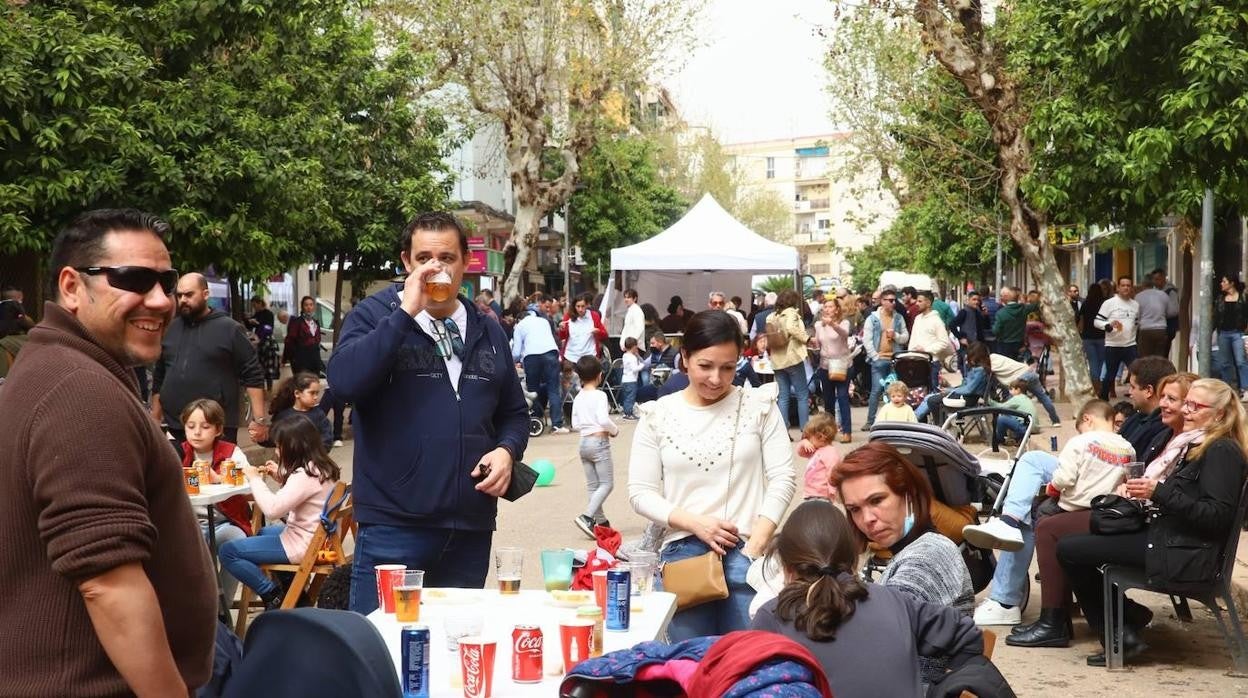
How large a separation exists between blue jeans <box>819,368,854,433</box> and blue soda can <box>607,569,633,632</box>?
14.4 m

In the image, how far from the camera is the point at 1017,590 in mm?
8539

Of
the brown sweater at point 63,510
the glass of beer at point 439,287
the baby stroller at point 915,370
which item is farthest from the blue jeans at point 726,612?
the baby stroller at point 915,370

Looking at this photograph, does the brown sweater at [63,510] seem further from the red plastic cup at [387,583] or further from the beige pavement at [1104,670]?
the beige pavement at [1104,670]

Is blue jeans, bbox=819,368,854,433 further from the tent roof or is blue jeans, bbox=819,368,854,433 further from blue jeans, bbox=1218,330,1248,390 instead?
the tent roof

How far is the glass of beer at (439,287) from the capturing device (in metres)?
4.51

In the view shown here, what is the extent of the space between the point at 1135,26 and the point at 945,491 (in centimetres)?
512

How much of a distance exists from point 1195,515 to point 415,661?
4555 mm

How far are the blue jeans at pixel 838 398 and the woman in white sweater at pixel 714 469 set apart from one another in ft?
44.3

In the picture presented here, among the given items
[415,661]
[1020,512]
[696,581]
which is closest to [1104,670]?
[1020,512]

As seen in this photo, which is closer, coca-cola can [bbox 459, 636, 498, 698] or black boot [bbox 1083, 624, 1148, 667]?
coca-cola can [bbox 459, 636, 498, 698]

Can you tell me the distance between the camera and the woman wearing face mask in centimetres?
436

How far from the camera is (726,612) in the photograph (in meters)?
4.94

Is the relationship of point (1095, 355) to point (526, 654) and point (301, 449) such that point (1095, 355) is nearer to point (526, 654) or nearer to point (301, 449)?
point (301, 449)

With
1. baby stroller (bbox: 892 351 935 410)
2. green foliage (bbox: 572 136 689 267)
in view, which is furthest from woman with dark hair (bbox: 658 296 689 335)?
green foliage (bbox: 572 136 689 267)
